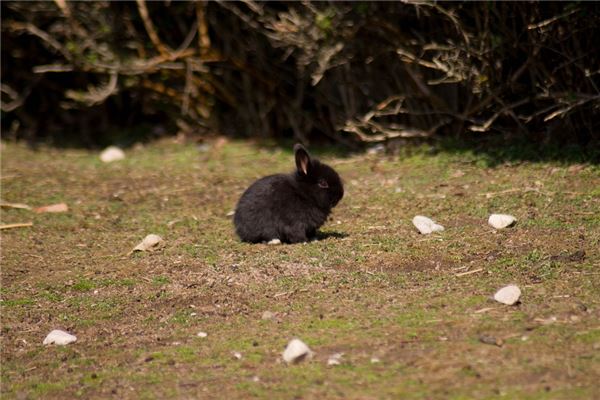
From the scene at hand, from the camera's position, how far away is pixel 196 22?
12312 millimetres

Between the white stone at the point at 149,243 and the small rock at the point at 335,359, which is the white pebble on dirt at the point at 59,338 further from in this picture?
the white stone at the point at 149,243

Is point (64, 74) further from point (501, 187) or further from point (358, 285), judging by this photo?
point (358, 285)

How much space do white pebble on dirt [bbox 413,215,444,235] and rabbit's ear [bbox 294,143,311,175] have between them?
3.28 feet

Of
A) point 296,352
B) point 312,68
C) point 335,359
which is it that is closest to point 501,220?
point 335,359

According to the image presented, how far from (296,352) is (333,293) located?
117cm

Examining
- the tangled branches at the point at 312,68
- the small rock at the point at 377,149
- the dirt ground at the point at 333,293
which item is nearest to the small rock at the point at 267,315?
the dirt ground at the point at 333,293

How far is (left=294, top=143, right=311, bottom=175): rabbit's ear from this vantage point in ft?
25.7

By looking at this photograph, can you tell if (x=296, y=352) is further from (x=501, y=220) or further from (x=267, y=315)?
(x=501, y=220)

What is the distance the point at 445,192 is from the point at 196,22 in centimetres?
480

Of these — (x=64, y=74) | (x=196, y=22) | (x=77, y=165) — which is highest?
(x=196, y=22)

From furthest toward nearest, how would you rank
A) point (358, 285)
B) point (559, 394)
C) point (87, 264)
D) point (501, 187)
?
point (501, 187)
point (87, 264)
point (358, 285)
point (559, 394)

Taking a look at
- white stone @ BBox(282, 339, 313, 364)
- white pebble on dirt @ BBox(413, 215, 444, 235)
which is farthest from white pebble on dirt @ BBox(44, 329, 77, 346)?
white pebble on dirt @ BBox(413, 215, 444, 235)

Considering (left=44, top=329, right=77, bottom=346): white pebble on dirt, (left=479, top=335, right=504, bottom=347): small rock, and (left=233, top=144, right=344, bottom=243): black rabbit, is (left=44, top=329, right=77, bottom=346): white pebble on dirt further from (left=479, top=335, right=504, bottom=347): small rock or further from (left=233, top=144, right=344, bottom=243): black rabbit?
(left=479, top=335, right=504, bottom=347): small rock

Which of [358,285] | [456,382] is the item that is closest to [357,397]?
[456,382]
